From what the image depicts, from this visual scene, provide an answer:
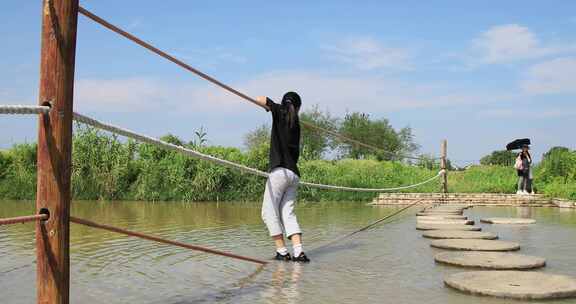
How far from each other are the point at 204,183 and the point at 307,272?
37.4 ft

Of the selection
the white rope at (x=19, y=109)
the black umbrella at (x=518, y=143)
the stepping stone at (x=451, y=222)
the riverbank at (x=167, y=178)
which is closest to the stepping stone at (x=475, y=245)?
the stepping stone at (x=451, y=222)

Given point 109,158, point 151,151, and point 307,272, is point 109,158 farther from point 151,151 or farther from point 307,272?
point 307,272

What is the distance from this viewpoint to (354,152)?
39750 mm

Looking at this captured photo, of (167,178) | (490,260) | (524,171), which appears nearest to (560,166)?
(524,171)

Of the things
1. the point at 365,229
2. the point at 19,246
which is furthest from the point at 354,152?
the point at 19,246

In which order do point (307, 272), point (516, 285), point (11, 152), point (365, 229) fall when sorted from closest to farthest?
point (516, 285) < point (307, 272) < point (365, 229) < point (11, 152)

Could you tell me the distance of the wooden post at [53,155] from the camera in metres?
2.65

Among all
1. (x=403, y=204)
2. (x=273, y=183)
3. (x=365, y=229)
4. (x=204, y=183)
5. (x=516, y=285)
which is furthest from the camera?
(x=204, y=183)

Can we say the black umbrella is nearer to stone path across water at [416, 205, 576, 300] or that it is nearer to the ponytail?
stone path across water at [416, 205, 576, 300]

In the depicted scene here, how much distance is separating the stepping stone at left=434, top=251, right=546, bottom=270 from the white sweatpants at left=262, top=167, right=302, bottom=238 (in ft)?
4.23

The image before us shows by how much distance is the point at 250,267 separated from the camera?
495cm

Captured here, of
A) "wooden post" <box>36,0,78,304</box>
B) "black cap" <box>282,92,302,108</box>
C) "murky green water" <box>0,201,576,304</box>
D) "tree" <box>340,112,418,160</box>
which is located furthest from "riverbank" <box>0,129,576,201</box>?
"tree" <box>340,112,418,160</box>

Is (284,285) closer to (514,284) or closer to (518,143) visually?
(514,284)

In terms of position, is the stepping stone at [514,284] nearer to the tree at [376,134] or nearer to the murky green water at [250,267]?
the murky green water at [250,267]
